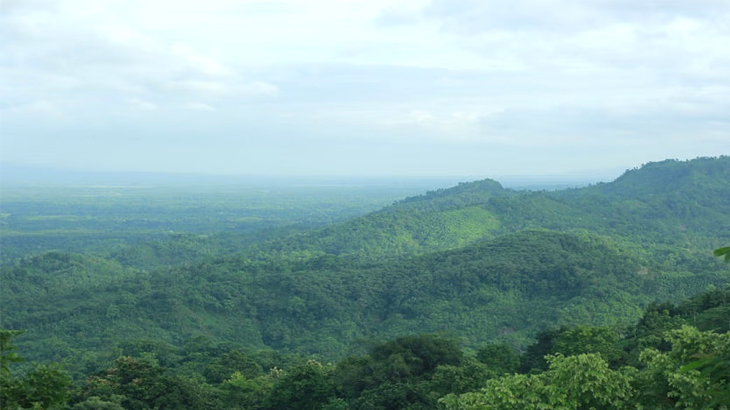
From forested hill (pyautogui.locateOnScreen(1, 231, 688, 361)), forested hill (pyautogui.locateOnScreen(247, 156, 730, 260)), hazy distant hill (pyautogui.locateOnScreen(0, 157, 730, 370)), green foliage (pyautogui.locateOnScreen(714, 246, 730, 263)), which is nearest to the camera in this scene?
green foliage (pyautogui.locateOnScreen(714, 246, 730, 263))

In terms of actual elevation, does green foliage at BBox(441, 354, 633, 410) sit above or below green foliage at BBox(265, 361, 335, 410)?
above

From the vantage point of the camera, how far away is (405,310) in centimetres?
5275

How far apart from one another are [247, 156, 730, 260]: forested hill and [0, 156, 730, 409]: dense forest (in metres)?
0.35

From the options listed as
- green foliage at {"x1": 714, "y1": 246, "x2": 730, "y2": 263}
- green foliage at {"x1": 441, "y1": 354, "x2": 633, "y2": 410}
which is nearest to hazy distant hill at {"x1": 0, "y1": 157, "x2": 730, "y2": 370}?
green foliage at {"x1": 441, "y1": 354, "x2": 633, "y2": 410}

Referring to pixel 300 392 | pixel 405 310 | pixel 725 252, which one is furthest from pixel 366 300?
Result: pixel 725 252

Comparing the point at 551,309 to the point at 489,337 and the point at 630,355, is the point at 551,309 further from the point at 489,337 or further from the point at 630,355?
the point at 630,355

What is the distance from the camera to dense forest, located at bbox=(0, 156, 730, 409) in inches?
604

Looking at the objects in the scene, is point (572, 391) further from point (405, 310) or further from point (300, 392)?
point (405, 310)

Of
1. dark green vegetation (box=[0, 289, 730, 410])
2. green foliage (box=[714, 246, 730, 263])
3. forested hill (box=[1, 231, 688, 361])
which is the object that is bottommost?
forested hill (box=[1, 231, 688, 361])

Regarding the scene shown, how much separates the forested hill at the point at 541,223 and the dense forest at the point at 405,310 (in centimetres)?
35

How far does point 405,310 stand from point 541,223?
3875cm

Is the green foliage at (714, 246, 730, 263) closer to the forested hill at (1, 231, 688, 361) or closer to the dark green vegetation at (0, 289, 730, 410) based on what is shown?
the dark green vegetation at (0, 289, 730, 410)

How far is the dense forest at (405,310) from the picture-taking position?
50.3 ft

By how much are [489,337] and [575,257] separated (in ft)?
43.2
